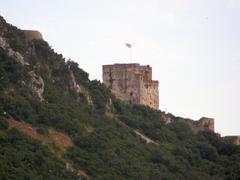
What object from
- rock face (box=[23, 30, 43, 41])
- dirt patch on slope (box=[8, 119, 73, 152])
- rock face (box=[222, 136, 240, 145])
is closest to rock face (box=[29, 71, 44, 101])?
dirt patch on slope (box=[8, 119, 73, 152])

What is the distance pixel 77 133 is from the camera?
3337 inches

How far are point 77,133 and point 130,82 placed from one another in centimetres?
2292

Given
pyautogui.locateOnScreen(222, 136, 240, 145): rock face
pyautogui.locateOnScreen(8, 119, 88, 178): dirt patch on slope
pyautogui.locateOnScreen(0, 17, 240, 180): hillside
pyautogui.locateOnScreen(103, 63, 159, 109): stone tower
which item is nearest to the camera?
pyautogui.locateOnScreen(0, 17, 240, 180): hillside

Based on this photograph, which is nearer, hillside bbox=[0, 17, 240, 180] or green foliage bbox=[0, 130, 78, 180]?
green foliage bbox=[0, 130, 78, 180]

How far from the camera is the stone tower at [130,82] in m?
107

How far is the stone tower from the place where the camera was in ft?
350

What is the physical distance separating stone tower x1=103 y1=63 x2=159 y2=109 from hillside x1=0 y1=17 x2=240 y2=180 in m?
2.46

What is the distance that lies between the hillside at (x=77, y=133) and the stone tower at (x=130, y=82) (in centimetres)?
246

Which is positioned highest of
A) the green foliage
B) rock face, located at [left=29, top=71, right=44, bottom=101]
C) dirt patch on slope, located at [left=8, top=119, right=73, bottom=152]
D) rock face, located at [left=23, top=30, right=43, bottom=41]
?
rock face, located at [left=23, top=30, right=43, bottom=41]

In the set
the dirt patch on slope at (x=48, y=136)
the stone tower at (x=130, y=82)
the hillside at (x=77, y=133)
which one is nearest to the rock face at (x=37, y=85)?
the hillside at (x=77, y=133)

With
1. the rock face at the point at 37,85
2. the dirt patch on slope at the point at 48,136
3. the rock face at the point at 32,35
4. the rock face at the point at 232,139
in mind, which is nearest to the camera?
the dirt patch on slope at the point at 48,136

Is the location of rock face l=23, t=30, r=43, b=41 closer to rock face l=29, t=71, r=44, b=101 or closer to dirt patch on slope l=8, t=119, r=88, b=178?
rock face l=29, t=71, r=44, b=101

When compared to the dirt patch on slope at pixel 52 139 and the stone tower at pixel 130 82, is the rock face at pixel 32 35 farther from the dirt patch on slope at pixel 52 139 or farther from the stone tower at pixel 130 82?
the dirt patch on slope at pixel 52 139

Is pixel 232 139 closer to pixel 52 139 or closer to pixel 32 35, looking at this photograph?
pixel 32 35
